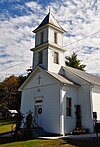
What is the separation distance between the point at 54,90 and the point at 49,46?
17.5 feet

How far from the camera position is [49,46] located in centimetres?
2222

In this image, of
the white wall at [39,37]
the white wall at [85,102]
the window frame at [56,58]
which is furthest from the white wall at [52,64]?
the white wall at [85,102]

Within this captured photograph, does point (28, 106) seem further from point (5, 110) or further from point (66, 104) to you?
point (5, 110)

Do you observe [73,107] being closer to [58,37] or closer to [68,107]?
[68,107]

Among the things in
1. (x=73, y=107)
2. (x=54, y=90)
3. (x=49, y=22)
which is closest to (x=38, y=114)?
(x=54, y=90)

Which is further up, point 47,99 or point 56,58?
point 56,58

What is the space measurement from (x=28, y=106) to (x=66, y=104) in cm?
489

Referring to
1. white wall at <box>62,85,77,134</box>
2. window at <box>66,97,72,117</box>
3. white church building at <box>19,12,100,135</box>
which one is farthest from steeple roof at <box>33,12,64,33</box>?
window at <box>66,97,72,117</box>

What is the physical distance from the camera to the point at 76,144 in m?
13.1

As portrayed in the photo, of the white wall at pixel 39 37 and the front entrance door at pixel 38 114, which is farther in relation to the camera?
the white wall at pixel 39 37

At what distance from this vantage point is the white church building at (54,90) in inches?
742

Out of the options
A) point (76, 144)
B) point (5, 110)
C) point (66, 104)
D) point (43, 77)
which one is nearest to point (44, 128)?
point (66, 104)

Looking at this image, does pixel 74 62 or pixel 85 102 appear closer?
pixel 85 102

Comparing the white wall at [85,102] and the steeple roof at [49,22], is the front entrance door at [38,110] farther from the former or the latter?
the steeple roof at [49,22]
